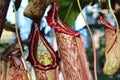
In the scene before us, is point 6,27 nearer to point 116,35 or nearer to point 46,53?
point 46,53

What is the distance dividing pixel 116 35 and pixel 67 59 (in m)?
0.19

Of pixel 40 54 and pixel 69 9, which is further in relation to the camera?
pixel 69 9

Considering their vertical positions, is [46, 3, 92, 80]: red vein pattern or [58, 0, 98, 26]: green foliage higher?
[58, 0, 98, 26]: green foliage

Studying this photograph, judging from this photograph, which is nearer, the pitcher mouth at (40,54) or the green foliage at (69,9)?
the pitcher mouth at (40,54)

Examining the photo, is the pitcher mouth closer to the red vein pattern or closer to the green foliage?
the red vein pattern

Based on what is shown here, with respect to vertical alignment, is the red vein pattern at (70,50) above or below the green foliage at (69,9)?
below

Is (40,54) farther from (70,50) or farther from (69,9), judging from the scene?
(69,9)

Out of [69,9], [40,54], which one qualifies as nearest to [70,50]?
[40,54]

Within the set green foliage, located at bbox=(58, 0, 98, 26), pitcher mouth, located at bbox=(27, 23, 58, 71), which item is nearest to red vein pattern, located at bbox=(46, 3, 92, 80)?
pitcher mouth, located at bbox=(27, 23, 58, 71)

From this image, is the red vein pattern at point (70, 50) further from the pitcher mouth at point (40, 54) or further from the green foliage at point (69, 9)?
the green foliage at point (69, 9)

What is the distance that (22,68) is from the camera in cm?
129

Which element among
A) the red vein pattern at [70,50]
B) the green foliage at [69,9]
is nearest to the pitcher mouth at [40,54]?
the red vein pattern at [70,50]

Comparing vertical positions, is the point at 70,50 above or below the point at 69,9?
below

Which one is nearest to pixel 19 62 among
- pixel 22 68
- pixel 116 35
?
pixel 22 68
